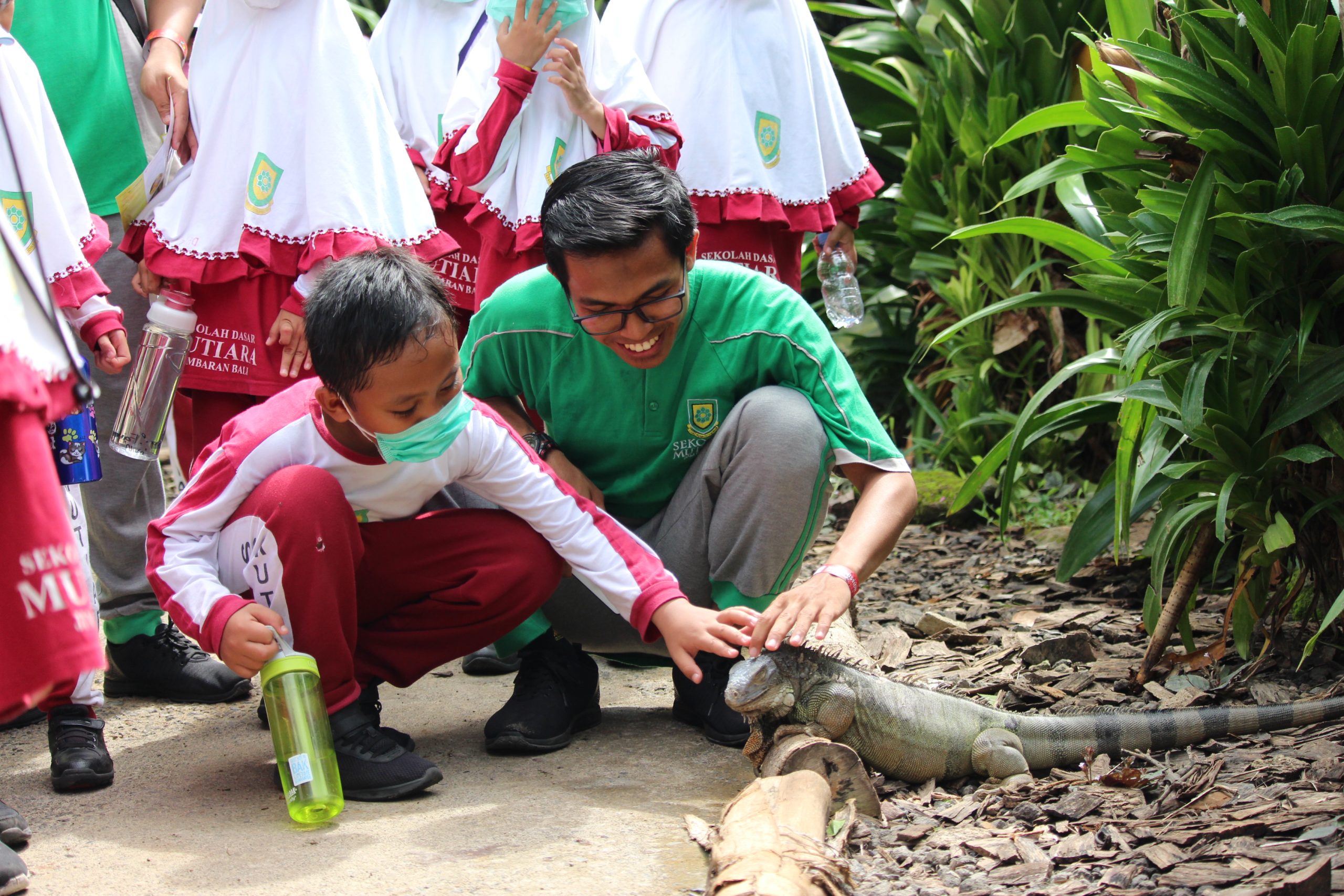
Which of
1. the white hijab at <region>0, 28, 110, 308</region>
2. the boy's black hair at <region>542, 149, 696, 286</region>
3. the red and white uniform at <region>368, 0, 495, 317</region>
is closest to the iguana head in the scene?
the boy's black hair at <region>542, 149, 696, 286</region>

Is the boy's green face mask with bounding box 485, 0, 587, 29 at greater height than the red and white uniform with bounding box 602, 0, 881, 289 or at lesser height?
greater

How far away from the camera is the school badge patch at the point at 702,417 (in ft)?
10.5

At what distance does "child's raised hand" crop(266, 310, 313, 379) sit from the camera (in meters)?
3.51

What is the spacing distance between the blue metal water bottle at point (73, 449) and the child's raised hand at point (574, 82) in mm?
1657

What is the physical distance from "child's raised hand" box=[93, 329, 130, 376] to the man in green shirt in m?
0.86

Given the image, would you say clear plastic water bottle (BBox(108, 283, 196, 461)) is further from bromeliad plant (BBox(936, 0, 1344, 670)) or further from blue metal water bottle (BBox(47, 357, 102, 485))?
bromeliad plant (BBox(936, 0, 1344, 670))

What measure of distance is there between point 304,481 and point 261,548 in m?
0.18

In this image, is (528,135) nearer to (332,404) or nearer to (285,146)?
(285,146)

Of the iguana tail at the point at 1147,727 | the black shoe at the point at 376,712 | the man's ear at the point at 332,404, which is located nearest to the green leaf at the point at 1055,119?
the iguana tail at the point at 1147,727

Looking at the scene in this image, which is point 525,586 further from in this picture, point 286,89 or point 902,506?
point 286,89

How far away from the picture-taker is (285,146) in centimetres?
356

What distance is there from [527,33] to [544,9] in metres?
0.09

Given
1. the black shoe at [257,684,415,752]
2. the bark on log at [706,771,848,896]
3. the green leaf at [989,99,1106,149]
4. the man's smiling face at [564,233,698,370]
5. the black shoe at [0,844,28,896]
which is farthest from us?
the green leaf at [989,99,1106,149]

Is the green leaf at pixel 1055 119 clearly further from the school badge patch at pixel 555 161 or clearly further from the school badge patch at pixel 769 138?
the school badge patch at pixel 555 161
